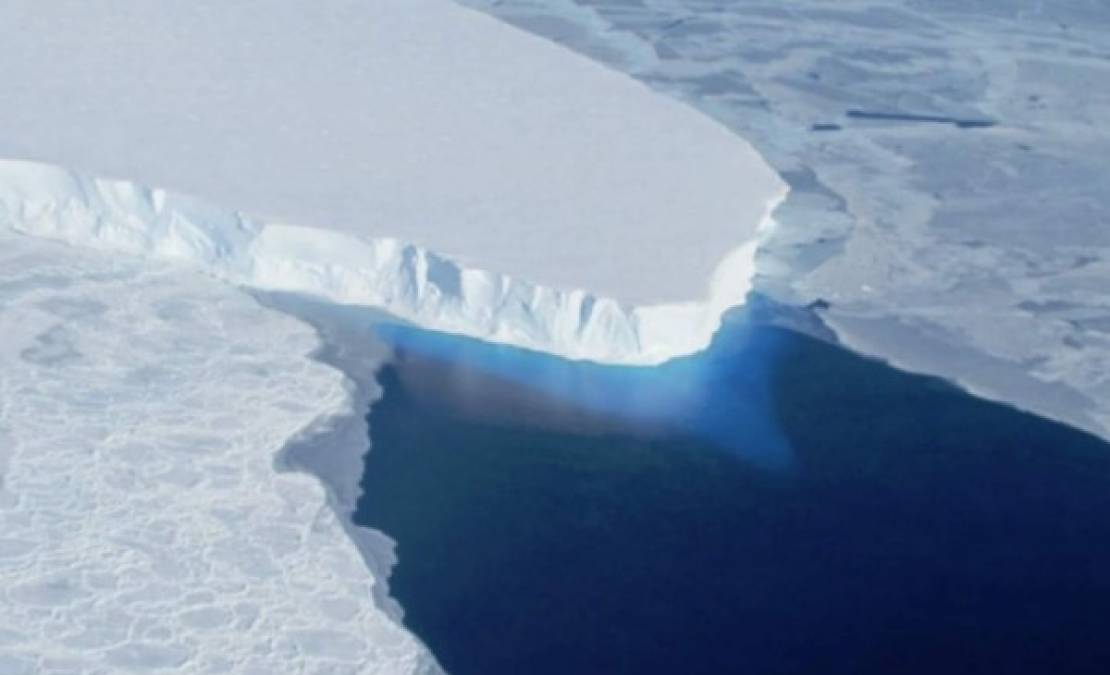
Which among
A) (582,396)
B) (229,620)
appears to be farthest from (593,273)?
(229,620)

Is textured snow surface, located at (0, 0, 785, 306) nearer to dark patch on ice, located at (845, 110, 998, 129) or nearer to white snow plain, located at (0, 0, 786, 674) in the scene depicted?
white snow plain, located at (0, 0, 786, 674)

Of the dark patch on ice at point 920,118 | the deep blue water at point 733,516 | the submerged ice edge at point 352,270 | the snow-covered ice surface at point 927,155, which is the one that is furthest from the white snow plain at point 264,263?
the dark patch on ice at point 920,118

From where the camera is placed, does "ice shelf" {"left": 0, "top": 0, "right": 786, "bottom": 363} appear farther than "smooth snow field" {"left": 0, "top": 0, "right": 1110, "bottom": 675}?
Yes

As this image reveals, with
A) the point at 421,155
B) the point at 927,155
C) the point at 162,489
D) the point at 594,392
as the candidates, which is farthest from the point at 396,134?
the point at 162,489

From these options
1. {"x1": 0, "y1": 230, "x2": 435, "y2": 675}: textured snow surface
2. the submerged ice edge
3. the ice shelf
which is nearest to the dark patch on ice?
the ice shelf

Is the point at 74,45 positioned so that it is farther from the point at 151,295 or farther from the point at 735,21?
the point at 735,21

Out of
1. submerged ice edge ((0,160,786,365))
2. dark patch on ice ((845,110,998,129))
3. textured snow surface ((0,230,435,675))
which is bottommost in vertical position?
textured snow surface ((0,230,435,675))

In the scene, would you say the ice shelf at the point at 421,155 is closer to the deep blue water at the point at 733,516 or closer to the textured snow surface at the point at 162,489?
the deep blue water at the point at 733,516

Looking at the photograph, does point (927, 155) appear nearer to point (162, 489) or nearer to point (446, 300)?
point (446, 300)
